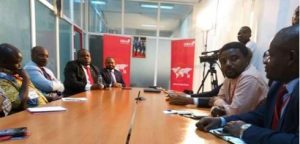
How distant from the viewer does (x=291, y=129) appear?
96 cm

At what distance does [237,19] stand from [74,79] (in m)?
2.85

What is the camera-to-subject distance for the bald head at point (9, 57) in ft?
6.31

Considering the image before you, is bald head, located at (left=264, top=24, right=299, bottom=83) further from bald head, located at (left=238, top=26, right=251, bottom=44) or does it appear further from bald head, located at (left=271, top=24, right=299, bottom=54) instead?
bald head, located at (left=238, top=26, right=251, bottom=44)

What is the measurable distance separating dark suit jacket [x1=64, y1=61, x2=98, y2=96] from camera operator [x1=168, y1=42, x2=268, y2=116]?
2.05m

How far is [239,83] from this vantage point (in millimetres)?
1549

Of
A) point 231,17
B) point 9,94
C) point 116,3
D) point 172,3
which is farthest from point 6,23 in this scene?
point 172,3

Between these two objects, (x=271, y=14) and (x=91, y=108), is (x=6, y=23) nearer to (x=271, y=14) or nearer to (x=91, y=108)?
(x=91, y=108)

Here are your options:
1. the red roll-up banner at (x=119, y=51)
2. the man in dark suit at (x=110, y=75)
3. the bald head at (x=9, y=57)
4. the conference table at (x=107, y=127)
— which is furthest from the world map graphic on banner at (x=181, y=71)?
the bald head at (x=9, y=57)

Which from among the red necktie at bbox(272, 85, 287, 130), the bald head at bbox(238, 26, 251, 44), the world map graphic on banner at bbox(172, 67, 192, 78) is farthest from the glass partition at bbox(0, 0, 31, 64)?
the world map graphic on banner at bbox(172, 67, 192, 78)

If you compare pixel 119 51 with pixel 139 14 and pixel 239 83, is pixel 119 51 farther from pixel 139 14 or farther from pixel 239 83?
pixel 239 83

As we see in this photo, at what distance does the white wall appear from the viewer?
2871mm

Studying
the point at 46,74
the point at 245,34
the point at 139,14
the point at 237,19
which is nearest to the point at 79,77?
the point at 46,74

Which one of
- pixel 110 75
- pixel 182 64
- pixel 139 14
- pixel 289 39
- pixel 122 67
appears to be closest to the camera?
pixel 289 39

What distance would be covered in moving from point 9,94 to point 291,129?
188cm
